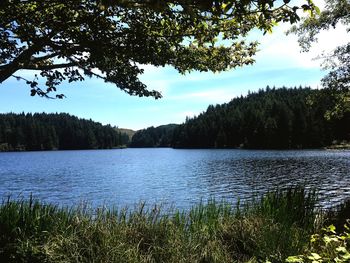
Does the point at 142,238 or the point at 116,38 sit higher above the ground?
the point at 116,38

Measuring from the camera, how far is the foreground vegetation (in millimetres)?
6586

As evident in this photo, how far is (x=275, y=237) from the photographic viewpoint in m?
8.08

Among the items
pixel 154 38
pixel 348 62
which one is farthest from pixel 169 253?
pixel 348 62

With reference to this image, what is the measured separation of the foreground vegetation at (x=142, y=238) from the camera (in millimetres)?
6586

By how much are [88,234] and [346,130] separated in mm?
125548

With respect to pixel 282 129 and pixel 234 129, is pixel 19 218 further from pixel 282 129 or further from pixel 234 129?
pixel 234 129

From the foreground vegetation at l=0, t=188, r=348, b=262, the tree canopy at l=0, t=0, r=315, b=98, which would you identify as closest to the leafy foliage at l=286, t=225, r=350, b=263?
the foreground vegetation at l=0, t=188, r=348, b=262

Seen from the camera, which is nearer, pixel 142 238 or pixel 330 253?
pixel 330 253

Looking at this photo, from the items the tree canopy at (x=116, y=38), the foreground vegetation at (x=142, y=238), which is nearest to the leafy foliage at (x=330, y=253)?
the foreground vegetation at (x=142, y=238)

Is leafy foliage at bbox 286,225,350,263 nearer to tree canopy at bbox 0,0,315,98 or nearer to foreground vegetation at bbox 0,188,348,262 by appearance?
foreground vegetation at bbox 0,188,348,262

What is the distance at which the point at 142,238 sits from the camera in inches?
296

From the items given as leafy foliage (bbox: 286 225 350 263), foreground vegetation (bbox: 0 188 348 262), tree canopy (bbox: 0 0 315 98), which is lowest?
foreground vegetation (bbox: 0 188 348 262)

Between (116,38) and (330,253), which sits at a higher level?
(116,38)

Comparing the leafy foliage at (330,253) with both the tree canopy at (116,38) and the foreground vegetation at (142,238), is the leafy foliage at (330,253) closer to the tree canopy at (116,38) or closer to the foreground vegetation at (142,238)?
the foreground vegetation at (142,238)
